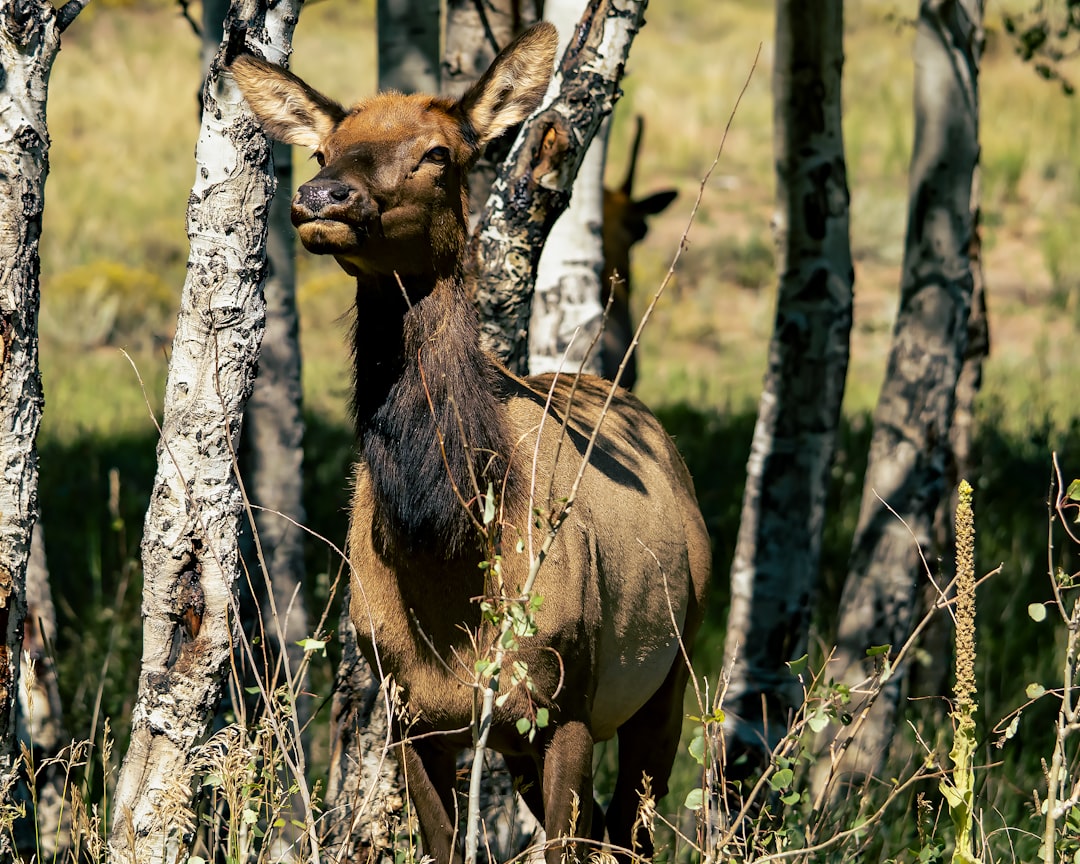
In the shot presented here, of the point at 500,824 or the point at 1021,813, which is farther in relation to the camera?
the point at 1021,813

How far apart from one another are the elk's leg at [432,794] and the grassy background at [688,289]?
246cm

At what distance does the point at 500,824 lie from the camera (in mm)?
5203

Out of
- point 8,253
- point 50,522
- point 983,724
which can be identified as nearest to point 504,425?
point 8,253

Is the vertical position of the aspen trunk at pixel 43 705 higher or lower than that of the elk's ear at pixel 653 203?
lower

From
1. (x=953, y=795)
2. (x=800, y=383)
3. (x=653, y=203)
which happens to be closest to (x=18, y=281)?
(x=953, y=795)

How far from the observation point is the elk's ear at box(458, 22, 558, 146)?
409cm

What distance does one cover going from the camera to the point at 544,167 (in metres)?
4.64

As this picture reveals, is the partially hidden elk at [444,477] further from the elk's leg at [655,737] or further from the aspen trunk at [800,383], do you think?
the aspen trunk at [800,383]

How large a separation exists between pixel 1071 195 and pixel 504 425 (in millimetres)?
20147

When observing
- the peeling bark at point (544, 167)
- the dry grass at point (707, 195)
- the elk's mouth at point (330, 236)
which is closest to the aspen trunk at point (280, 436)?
the peeling bark at point (544, 167)

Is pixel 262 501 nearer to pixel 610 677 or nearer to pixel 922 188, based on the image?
pixel 610 677

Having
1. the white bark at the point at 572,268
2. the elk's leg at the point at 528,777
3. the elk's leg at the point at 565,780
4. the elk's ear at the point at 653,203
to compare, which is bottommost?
the elk's leg at the point at 528,777

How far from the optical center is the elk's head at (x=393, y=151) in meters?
3.52

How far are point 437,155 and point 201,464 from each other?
3.62 feet
